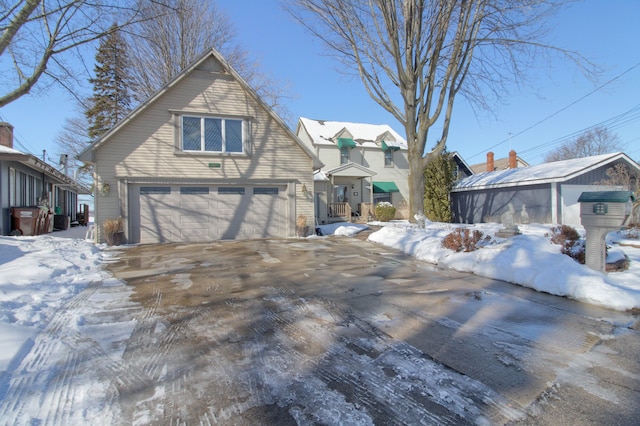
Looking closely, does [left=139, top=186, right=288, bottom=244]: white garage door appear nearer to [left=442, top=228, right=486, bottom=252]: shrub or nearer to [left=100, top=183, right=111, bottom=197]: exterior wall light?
[left=100, top=183, right=111, bottom=197]: exterior wall light

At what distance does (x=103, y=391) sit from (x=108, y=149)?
458 inches

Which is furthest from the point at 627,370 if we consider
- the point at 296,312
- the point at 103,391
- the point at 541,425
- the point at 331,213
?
the point at 331,213

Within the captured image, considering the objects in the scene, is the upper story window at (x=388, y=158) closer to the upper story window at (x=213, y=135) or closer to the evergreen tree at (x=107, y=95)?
the upper story window at (x=213, y=135)

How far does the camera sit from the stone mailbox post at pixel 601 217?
5.20 metres

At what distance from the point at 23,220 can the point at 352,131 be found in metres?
20.9

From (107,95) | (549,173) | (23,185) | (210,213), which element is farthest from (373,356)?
(107,95)

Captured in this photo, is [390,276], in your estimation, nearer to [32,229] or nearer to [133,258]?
[133,258]

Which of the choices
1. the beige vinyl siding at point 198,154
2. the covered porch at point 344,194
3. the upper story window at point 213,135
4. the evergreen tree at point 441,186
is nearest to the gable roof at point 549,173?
the evergreen tree at point 441,186

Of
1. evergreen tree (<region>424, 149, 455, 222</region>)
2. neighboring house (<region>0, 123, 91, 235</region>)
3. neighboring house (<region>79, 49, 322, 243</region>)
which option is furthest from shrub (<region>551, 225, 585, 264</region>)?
neighboring house (<region>0, 123, 91, 235</region>)

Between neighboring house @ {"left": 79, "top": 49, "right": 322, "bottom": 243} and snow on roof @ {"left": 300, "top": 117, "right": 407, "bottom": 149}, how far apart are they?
10.8m

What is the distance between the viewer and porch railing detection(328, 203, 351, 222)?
1989 cm

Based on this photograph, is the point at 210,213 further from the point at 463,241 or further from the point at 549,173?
the point at 549,173

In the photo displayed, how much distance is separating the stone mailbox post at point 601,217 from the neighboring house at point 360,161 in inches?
601

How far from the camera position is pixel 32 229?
1357 cm
